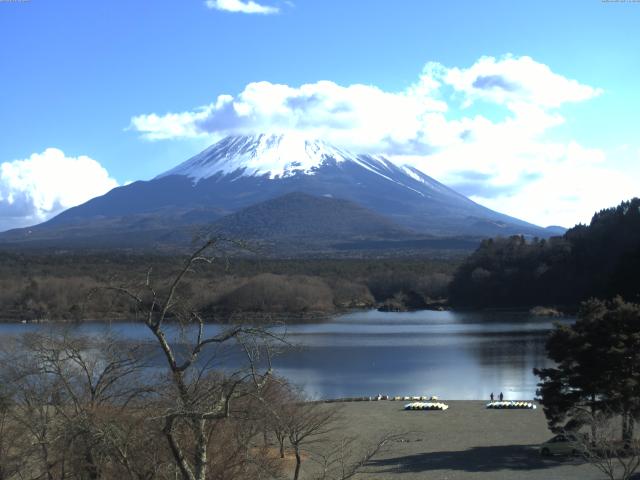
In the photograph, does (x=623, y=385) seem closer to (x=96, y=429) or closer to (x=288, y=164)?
(x=96, y=429)

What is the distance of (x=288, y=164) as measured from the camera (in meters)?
→ 173

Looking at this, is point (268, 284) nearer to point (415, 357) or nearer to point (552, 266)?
point (552, 266)

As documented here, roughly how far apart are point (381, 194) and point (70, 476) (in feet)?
514

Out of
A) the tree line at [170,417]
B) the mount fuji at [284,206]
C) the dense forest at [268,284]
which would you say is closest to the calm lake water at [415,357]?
the tree line at [170,417]

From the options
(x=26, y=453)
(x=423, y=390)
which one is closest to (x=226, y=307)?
(x=423, y=390)

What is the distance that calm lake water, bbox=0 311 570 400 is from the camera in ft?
81.9

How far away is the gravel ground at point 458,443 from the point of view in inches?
513

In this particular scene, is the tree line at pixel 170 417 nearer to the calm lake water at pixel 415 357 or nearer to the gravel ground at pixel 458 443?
the gravel ground at pixel 458 443

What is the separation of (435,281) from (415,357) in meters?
36.5

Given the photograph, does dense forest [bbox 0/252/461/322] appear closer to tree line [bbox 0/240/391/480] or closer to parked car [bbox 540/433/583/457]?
parked car [bbox 540/433/583/457]

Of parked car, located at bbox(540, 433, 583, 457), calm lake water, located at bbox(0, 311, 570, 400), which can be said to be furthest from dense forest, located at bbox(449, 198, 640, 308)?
parked car, located at bbox(540, 433, 583, 457)

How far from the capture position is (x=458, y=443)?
51.6 feet

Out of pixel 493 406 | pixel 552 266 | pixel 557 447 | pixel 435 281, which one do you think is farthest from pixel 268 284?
pixel 557 447

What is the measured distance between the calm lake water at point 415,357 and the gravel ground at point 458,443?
243 centimetres
